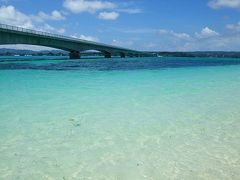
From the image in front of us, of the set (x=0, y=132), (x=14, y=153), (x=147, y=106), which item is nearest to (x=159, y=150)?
(x=14, y=153)

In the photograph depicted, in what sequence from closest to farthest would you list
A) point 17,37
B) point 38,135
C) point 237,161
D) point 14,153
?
point 237,161 → point 14,153 → point 38,135 → point 17,37

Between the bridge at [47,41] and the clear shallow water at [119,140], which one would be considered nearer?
the clear shallow water at [119,140]

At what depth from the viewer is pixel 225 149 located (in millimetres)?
6430

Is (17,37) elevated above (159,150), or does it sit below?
above

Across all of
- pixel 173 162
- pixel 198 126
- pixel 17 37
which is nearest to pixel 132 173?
pixel 173 162

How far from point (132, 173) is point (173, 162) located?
88 centimetres

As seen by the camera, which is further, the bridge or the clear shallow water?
the bridge

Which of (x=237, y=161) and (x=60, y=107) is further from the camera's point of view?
(x=60, y=107)

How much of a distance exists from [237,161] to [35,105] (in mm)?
7746

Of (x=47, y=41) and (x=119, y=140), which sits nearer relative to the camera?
(x=119, y=140)

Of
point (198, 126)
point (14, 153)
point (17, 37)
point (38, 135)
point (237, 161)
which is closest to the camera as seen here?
point (237, 161)

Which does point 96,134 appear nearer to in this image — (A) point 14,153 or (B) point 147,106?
(A) point 14,153

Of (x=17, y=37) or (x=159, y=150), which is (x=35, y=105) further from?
(x=17, y=37)

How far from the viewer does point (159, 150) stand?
6.45 m
